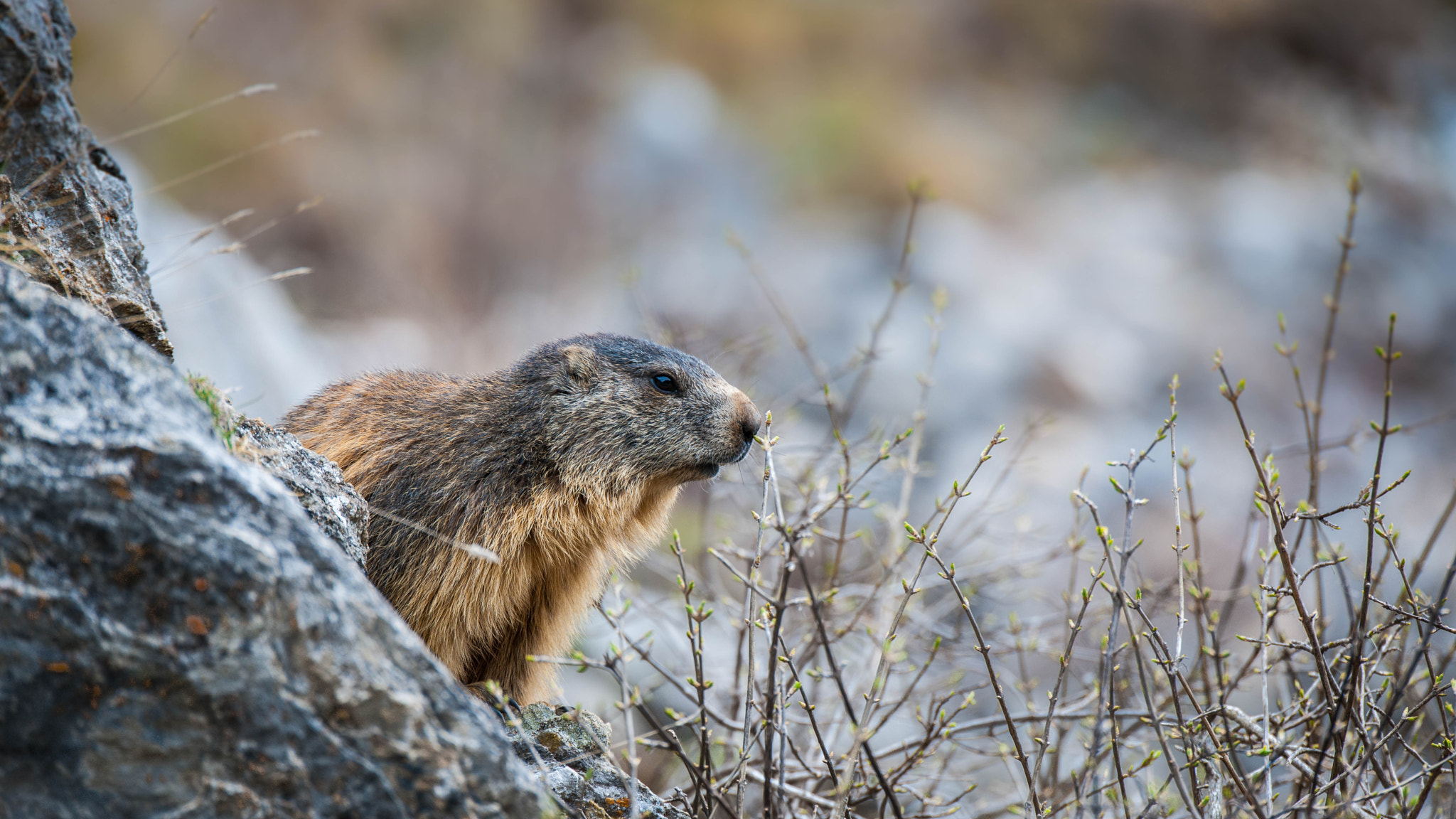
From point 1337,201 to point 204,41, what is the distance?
76.9 ft

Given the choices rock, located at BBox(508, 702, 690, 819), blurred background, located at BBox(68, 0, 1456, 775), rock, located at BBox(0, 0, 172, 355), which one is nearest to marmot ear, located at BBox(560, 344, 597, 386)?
rock, located at BBox(508, 702, 690, 819)

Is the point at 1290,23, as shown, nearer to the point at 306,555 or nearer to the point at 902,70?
the point at 902,70

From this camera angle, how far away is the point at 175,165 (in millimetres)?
15570

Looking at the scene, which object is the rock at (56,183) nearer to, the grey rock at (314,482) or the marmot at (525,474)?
the grey rock at (314,482)

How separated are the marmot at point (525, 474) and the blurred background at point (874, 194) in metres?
7.80

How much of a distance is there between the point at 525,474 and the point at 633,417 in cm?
62

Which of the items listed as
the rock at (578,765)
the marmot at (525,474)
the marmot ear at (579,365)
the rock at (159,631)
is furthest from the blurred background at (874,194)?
the rock at (159,631)

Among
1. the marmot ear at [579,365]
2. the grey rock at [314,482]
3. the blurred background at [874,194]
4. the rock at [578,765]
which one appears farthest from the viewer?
the blurred background at [874,194]

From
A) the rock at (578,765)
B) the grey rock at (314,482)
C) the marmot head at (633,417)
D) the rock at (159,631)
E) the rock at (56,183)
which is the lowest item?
the rock at (159,631)

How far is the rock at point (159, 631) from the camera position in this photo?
2.29m

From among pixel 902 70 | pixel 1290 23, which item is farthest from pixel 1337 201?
pixel 902 70

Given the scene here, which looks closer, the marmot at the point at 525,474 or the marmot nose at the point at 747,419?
the marmot at the point at 525,474

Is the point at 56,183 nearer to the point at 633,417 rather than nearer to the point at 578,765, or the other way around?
the point at 633,417

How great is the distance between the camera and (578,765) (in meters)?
3.99
